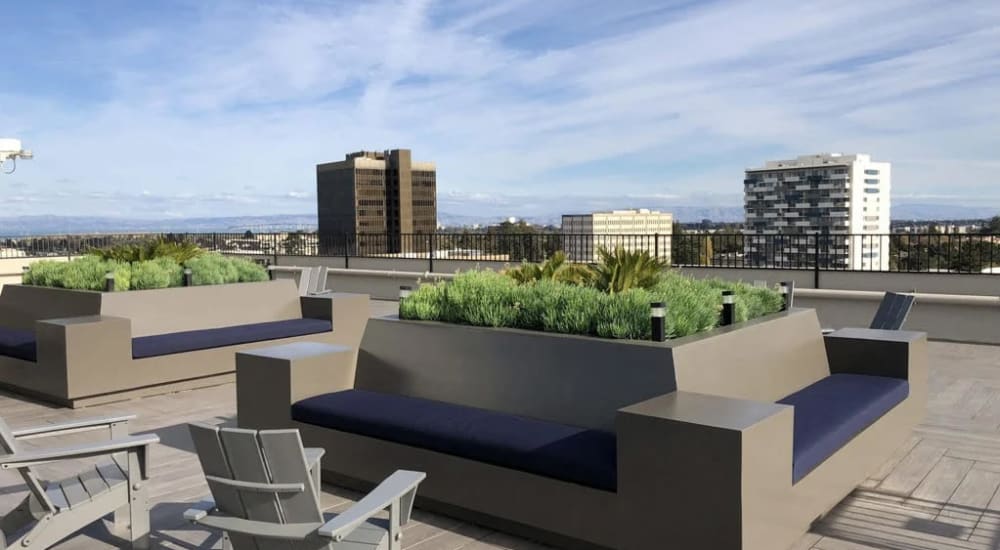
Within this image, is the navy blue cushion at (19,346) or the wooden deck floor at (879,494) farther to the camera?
the navy blue cushion at (19,346)

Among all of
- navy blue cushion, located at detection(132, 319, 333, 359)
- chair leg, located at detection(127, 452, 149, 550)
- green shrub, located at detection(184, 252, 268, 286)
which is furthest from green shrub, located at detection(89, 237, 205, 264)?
chair leg, located at detection(127, 452, 149, 550)

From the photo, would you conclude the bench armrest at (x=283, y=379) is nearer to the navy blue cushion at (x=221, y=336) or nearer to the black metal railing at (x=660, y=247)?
the black metal railing at (x=660, y=247)

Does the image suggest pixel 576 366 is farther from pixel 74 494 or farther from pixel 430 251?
pixel 430 251

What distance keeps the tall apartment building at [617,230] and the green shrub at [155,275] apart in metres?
5.71

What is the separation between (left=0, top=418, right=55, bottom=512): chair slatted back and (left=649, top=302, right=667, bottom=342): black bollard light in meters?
2.69

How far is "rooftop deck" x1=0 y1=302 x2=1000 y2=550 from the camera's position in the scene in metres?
3.51

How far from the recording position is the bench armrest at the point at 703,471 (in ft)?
9.51

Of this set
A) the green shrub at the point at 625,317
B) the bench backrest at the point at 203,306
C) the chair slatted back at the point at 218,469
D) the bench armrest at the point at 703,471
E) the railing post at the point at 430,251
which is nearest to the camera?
the chair slatted back at the point at 218,469

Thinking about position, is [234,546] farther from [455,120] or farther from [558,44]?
[455,120]

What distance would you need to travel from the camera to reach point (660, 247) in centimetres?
1220

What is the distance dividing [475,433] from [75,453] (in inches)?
64.4

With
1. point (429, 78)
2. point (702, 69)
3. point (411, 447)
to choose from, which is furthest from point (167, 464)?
point (702, 69)

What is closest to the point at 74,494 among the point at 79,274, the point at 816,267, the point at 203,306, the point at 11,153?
the point at 203,306

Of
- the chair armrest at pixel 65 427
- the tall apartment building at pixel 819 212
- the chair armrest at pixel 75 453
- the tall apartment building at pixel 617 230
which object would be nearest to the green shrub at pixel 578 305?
the chair armrest at pixel 65 427
